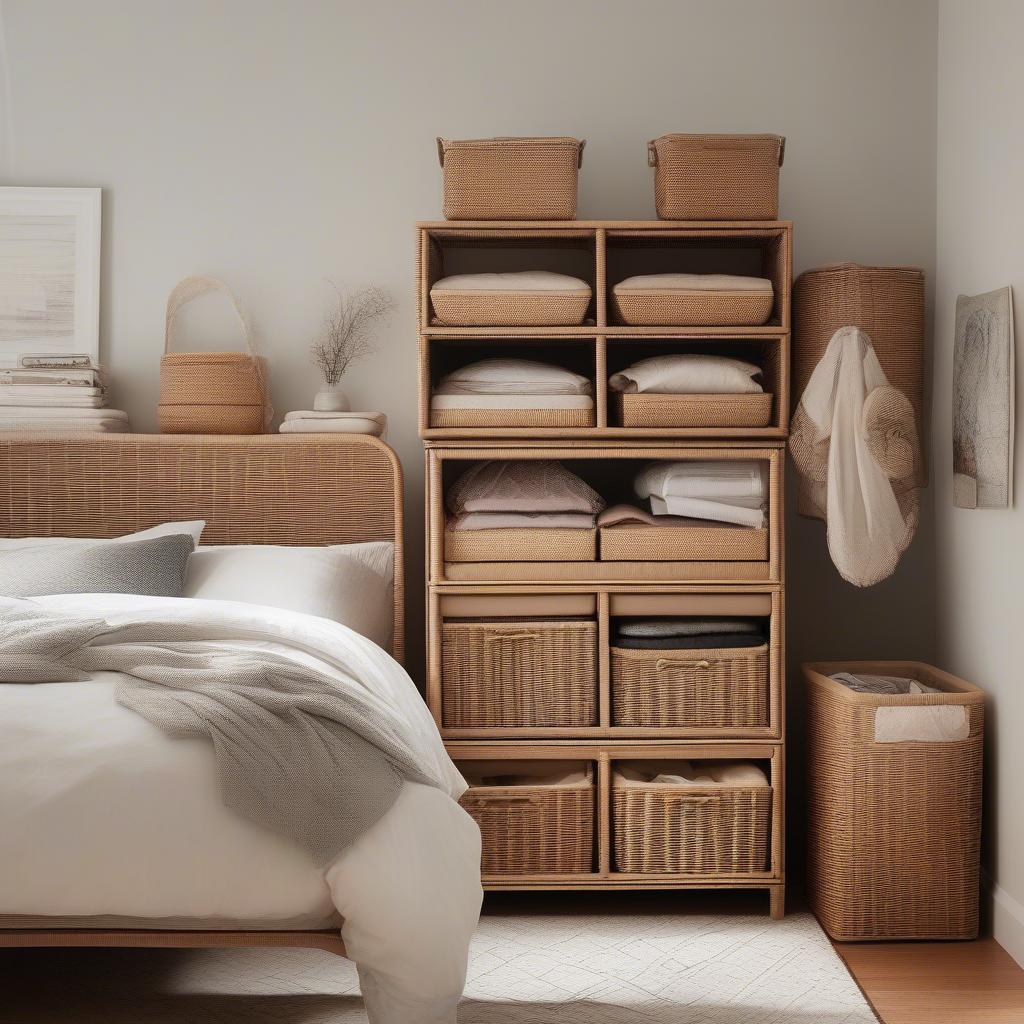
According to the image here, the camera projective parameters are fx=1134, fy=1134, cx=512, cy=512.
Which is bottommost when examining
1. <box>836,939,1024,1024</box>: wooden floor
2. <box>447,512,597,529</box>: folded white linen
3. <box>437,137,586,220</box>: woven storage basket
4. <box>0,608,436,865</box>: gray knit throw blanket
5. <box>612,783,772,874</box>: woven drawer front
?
<box>836,939,1024,1024</box>: wooden floor

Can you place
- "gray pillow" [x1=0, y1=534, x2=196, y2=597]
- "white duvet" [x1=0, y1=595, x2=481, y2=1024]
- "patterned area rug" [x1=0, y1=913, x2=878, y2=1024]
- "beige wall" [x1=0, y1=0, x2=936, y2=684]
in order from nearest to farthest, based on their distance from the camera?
"white duvet" [x1=0, y1=595, x2=481, y2=1024], "patterned area rug" [x1=0, y1=913, x2=878, y2=1024], "gray pillow" [x1=0, y1=534, x2=196, y2=597], "beige wall" [x1=0, y1=0, x2=936, y2=684]

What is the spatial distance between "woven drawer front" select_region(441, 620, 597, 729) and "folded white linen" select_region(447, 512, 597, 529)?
10.0 inches

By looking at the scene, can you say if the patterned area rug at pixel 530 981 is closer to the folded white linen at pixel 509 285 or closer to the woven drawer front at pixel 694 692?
the woven drawer front at pixel 694 692

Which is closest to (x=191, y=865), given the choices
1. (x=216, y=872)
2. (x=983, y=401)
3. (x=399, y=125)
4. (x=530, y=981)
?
(x=216, y=872)

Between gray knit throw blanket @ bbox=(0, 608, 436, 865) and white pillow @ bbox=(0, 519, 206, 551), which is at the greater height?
white pillow @ bbox=(0, 519, 206, 551)

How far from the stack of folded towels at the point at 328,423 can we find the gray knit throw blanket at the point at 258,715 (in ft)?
3.76

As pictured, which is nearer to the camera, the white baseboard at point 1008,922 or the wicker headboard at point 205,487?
the white baseboard at point 1008,922

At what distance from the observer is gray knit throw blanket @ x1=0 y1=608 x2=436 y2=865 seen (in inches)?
72.7

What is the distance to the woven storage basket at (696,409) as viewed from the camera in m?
2.91

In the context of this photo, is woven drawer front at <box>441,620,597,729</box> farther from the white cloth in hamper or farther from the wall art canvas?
the wall art canvas

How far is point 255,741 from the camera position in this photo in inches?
74.4

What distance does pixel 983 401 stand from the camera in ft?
9.29

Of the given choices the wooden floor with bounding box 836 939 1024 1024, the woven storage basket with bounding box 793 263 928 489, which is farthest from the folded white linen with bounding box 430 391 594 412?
the wooden floor with bounding box 836 939 1024 1024

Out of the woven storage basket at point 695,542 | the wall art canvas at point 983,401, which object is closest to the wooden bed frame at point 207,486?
the woven storage basket at point 695,542
